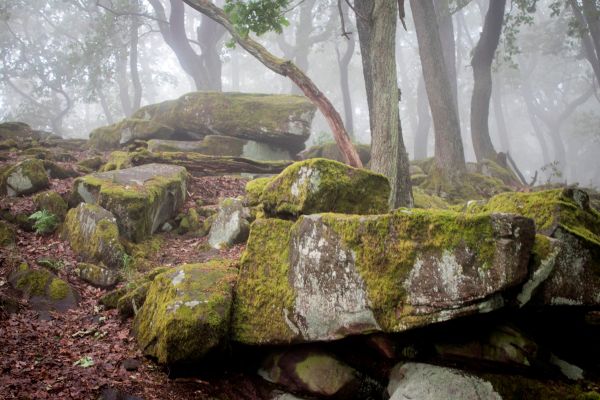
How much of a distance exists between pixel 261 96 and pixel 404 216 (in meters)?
11.7

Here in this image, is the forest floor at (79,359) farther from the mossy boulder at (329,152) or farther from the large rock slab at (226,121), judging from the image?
the mossy boulder at (329,152)

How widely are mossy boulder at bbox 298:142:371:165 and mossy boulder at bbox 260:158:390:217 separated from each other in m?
7.71

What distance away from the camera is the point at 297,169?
5.33 metres

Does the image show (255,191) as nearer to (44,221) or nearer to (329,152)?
(44,221)

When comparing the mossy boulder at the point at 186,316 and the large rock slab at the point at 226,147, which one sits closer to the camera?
the mossy boulder at the point at 186,316

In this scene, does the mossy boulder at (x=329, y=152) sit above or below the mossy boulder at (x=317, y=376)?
above

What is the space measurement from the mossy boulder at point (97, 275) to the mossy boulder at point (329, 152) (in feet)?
27.2

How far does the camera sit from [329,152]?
1332cm

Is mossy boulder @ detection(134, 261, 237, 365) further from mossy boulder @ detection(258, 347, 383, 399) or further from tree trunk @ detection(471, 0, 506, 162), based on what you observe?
tree trunk @ detection(471, 0, 506, 162)

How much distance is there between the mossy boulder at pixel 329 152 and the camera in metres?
13.2

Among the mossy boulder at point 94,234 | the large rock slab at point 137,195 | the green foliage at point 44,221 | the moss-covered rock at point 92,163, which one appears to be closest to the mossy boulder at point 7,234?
the green foliage at point 44,221

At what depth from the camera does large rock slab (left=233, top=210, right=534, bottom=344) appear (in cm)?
371

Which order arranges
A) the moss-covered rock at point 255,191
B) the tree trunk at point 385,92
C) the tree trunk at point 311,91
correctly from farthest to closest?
the tree trunk at point 311,91
the tree trunk at point 385,92
the moss-covered rock at point 255,191

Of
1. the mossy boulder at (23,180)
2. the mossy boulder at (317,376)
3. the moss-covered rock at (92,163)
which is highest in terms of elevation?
the moss-covered rock at (92,163)
